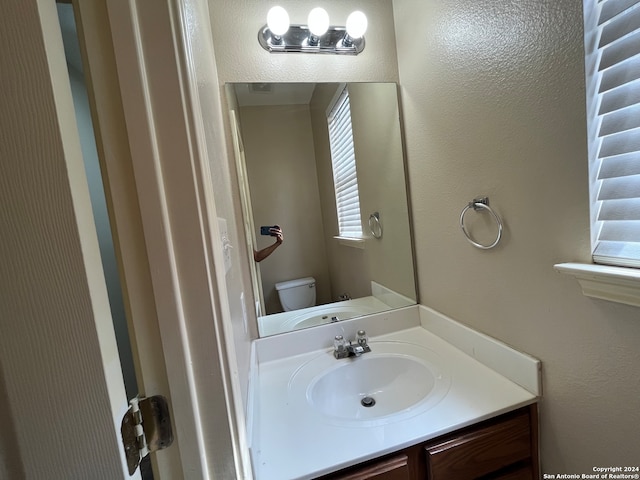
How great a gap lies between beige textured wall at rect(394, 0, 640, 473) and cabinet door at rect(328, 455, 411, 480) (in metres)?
0.45

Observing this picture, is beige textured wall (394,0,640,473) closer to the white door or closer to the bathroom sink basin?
the bathroom sink basin

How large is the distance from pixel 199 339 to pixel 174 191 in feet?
0.71

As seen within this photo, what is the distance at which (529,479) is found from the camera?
2.86ft

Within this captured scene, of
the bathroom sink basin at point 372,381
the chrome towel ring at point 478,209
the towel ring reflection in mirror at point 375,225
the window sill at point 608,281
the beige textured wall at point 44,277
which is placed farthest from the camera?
the towel ring reflection in mirror at point 375,225

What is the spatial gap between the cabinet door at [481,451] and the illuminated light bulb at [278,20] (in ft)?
4.86

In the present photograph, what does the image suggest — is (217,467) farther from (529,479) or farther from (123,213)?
(529,479)

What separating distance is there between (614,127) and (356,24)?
999 mm

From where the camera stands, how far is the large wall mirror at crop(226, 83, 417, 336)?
1.28 meters

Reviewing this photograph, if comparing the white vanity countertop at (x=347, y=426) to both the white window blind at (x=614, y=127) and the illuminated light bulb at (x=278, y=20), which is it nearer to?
the white window blind at (x=614, y=127)

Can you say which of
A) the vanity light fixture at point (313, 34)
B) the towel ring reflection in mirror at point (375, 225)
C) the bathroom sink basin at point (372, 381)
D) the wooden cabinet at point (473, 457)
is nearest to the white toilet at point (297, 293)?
the bathroom sink basin at point (372, 381)

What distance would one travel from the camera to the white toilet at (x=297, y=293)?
1.35 metres

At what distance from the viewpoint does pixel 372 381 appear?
1.16 m

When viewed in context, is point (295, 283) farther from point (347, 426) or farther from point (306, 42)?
point (306, 42)

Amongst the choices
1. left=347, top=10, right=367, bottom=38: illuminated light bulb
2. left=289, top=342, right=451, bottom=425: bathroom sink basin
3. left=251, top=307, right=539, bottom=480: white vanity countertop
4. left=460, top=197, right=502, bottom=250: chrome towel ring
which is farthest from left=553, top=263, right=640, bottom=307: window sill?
left=347, top=10, right=367, bottom=38: illuminated light bulb
